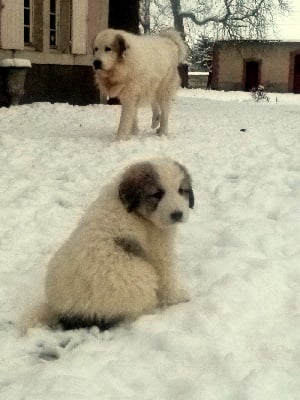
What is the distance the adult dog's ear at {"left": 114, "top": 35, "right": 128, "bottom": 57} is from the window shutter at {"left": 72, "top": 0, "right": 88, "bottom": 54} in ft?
20.9

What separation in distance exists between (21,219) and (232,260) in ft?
7.25

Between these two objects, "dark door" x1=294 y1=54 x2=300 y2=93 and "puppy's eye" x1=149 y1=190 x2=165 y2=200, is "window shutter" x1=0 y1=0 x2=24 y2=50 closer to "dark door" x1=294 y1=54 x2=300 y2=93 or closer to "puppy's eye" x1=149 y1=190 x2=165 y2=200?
"puppy's eye" x1=149 y1=190 x2=165 y2=200

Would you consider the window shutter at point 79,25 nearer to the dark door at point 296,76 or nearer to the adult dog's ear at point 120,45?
the adult dog's ear at point 120,45

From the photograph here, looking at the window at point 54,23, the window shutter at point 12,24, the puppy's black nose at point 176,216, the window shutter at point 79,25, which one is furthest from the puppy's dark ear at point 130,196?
the window at point 54,23

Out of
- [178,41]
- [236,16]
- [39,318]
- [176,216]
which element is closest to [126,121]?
[178,41]

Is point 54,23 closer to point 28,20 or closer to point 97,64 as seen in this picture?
point 28,20

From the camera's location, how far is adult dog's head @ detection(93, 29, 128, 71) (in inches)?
358

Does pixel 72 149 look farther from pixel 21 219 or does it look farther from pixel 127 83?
pixel 21 219

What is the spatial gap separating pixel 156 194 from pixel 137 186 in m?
0.13

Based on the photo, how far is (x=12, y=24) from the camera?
13.5 m

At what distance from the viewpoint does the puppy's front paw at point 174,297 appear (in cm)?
407

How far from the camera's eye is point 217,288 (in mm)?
4242

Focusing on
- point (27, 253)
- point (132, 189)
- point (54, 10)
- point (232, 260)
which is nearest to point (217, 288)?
point (232, 260)

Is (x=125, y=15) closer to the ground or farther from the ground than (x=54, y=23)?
farther from the ground
